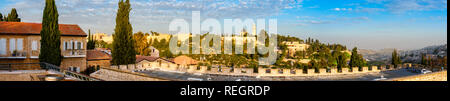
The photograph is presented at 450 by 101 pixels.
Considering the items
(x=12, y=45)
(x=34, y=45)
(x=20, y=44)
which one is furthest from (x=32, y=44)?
(x=12, y=45)

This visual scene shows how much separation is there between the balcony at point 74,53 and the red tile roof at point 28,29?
1037 millimetres

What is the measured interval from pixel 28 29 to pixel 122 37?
5325 mm

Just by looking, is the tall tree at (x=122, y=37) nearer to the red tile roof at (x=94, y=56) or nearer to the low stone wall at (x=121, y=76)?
the red tile roof at (x=94, y=56)

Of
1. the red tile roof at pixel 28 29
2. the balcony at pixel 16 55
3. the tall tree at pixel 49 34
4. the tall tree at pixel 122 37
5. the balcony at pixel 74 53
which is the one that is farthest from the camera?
the tall tree at pixel 122 37

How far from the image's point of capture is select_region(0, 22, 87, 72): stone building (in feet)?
52.5

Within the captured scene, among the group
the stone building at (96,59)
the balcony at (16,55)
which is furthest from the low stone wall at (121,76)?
the stone building at (96,59)

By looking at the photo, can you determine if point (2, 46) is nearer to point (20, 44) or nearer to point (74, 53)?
point (20, 44)

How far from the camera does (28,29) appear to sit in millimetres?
17047

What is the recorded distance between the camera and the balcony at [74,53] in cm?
1797
